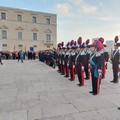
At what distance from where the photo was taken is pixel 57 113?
4.04m

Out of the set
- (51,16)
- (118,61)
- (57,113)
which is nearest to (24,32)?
(51,16)

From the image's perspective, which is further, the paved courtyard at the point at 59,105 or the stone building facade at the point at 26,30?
the stone building facade at the point at 26,30

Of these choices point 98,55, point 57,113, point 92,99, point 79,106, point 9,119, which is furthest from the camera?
point 98,55

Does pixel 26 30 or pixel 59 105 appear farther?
pixel 26 30

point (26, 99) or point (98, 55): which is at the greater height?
point (98, 55)

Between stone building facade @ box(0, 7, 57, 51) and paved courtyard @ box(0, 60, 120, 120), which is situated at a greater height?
stone building facade @ box(0, 7, 57, 51)

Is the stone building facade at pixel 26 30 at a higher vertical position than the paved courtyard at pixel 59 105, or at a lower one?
higher

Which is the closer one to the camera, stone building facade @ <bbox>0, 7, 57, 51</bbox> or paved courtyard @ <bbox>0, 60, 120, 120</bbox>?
paved courtyard @ <bbox>0, 60, 120, 120</bbox>

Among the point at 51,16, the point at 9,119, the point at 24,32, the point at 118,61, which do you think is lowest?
the point at 9,119

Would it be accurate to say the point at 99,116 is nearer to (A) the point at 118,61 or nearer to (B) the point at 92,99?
(B) the point at 92,99

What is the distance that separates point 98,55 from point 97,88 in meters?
1.16

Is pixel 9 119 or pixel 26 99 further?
pixel 26 99

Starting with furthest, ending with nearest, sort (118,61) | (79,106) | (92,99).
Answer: (118,61)
(92,99)
(79,106)

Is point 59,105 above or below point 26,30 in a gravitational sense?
below
